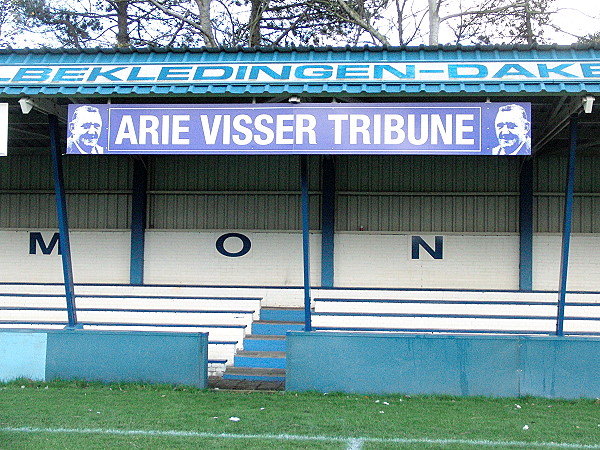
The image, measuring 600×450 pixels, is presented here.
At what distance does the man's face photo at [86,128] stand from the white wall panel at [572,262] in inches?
344

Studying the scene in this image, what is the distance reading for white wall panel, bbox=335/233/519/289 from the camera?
45.8ft

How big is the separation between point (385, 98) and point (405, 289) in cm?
Answer: 490

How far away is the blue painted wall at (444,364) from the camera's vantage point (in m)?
9.39

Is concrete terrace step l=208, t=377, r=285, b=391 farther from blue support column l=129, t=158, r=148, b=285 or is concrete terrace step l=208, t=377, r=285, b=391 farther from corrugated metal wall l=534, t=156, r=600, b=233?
corrugated metal wall l=534, t=156, r=600, b=233

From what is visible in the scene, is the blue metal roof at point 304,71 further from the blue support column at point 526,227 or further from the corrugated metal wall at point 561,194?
the corrugated metal wall at point 561,194

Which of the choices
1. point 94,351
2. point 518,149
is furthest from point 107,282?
point 518,149

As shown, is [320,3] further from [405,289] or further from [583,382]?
[583,382]

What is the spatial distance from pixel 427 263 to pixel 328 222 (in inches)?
84.7

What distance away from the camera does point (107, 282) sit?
47.9ft

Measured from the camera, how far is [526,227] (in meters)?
13.8

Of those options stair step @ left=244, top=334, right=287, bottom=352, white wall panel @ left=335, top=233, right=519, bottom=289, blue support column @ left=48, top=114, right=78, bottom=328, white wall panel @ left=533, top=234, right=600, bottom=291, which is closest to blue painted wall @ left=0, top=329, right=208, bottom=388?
blue support column @ left=48, top=114, right=78, bottom=328

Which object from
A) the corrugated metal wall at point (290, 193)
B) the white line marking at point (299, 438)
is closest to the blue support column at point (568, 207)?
the white line marking at point (299, 438)

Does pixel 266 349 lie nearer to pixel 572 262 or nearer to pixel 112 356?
pixel 112 356

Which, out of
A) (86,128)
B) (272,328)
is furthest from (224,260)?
(86,128)
